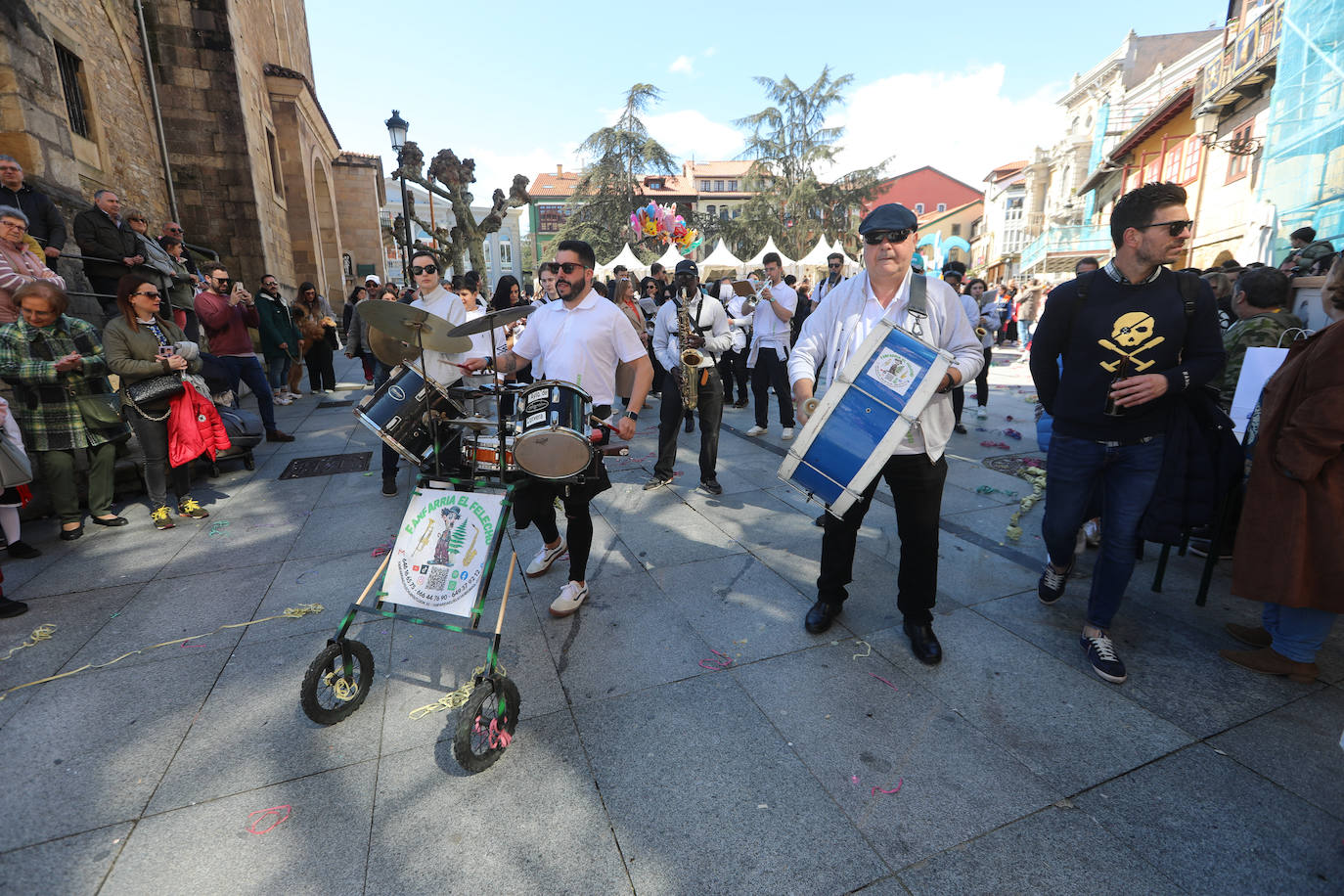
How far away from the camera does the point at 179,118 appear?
12.4 metres

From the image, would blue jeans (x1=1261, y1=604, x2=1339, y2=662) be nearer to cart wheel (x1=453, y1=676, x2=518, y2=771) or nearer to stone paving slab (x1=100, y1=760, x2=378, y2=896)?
cart wheel (x1=453, y1=676, x2=518, y2=771)

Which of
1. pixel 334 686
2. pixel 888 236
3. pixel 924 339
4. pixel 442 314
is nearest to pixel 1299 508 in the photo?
pixel 924 339

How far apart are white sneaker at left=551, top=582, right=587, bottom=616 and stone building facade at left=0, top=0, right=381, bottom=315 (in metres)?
7.45

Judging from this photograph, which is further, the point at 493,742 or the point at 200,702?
the point at 200,702

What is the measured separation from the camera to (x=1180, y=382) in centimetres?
272

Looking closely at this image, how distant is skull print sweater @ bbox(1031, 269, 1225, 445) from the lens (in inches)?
108

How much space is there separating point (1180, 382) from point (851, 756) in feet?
7.36

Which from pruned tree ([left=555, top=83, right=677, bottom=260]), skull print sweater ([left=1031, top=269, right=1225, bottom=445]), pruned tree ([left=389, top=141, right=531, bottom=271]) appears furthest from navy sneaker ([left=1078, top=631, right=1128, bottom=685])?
pruned tree ([left=555, top=83, right=677, bottom=260])

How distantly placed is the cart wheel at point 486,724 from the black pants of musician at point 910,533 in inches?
70.3

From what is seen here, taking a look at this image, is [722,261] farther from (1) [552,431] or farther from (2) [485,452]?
(1) [552,431]

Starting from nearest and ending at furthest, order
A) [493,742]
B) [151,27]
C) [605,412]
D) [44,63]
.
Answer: [493,742] < [605,412] < [44,63] < [151,27]

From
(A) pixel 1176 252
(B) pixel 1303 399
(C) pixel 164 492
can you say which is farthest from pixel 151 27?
(B) pixel 1303 399

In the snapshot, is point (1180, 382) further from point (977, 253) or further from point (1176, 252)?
point (977, 253)

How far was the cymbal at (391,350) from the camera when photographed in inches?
113
